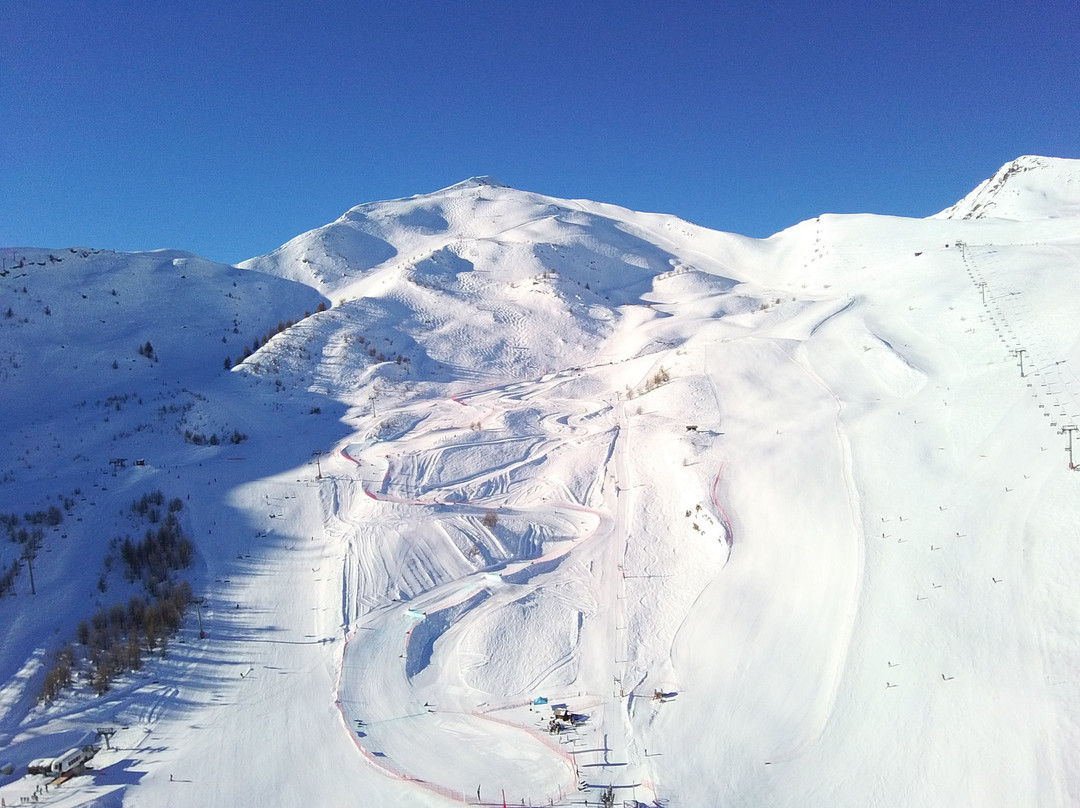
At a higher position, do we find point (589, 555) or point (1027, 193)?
point (1027, 193)

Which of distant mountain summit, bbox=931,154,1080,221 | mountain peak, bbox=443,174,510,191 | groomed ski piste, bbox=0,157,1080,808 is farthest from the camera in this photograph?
mountain peak, bbox=443,174,510,191

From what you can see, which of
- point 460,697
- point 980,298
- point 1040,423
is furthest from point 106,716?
point 980,298

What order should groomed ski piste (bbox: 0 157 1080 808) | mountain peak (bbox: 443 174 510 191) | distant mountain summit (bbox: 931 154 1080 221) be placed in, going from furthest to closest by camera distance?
mountain peak (bbox: 443 174 510 191) < distant mountain summit (bbox: 931 154 1080 221) < groomed ski piste (bbox: 0 157 1080 808)

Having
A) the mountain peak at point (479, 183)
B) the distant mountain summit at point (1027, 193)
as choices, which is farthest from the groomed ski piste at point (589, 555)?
the mountain peak at point (479, 183)

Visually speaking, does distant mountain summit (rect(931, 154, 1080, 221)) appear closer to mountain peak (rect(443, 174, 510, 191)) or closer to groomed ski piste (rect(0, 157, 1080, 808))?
groomed ski piste (rect(0, 157, 1080, 808))

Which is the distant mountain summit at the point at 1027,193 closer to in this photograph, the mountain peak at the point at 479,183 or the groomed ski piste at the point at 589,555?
the groomed ski piste at the point at 589,555

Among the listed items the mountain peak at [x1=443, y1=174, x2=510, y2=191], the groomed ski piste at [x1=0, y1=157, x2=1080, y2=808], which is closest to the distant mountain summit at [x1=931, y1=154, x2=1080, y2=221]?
the groomed ski piste at [x1=0, y1=157, x2=1080, y2=808]
